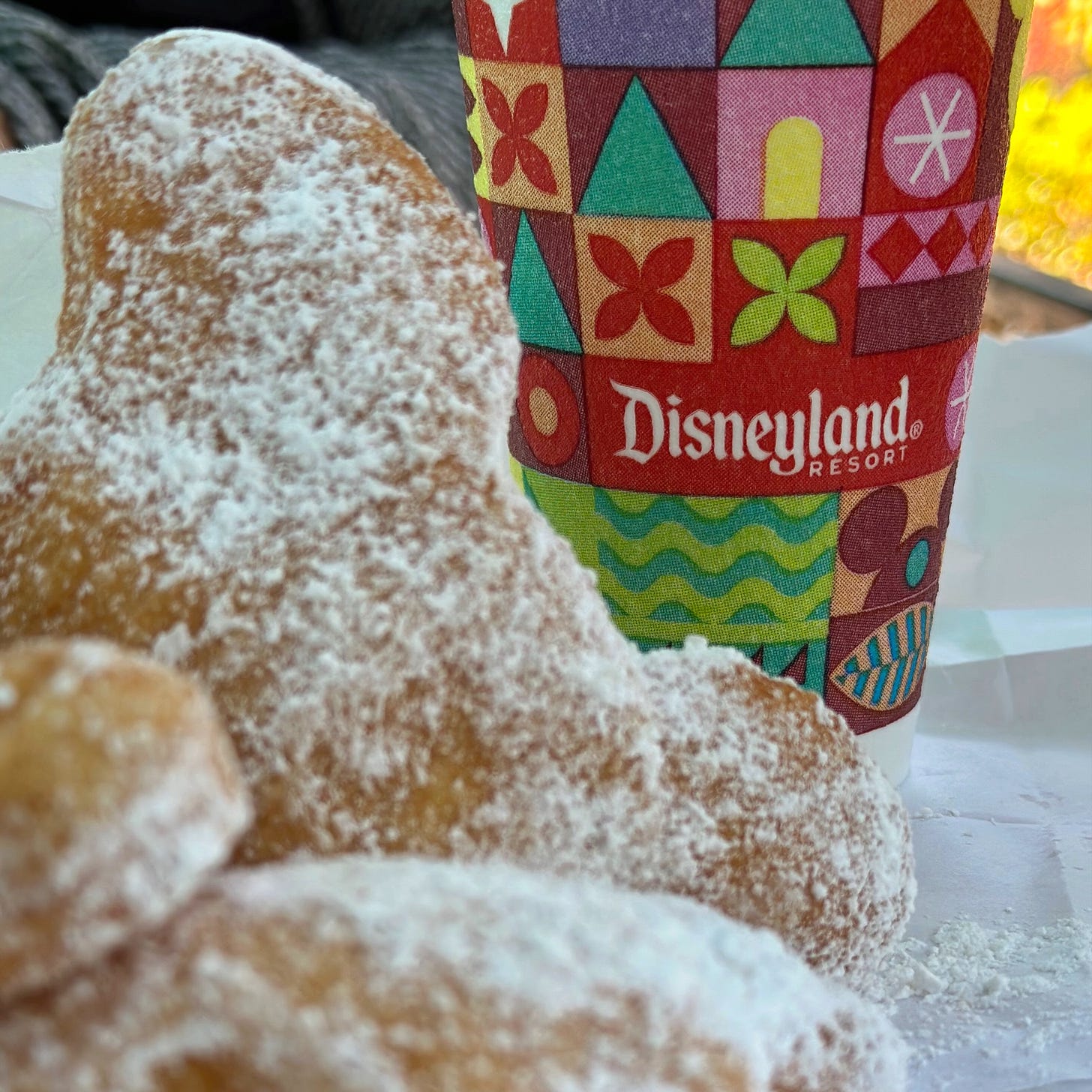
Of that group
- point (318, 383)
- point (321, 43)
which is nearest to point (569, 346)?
point (318, 383)

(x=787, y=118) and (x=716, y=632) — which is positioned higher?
(x=787, y=118)

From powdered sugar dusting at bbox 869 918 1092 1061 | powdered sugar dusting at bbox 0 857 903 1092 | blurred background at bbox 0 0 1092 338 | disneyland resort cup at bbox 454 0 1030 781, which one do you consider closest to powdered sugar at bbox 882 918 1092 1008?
powdered sugar dusting at bbox 869 918 1092 1061

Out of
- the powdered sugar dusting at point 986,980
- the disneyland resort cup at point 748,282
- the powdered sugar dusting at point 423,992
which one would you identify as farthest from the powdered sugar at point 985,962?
the powdered sugar dusting at point 423,992

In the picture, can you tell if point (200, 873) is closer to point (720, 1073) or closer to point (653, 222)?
point (720, 1073)

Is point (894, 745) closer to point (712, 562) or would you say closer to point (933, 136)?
point (712, 562)

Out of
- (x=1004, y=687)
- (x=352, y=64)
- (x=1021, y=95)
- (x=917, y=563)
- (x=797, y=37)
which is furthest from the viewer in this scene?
(x=352, y=64)

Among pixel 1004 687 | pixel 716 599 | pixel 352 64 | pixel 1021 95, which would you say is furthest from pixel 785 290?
pixel 352 64

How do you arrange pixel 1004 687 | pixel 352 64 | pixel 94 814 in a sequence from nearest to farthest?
pixel 94 814, pixel 1004 687, pixel 352 64

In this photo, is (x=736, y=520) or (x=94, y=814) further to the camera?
(x=736, y=520)
